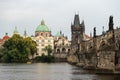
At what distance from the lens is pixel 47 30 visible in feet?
643

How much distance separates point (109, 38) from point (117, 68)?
30.7ft

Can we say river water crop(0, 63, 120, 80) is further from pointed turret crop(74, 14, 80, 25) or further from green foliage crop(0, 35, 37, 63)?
pointed turret crop(74, 14, 80, 25)

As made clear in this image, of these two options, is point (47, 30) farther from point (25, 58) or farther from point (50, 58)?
point (25, 58)

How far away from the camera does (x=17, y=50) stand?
131750mm

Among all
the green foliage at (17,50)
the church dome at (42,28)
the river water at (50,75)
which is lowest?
the river water at (50,75)

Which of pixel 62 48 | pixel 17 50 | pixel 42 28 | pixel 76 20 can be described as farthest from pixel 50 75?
pixel 42 28

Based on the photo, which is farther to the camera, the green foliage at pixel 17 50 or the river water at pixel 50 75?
the green foliage at pixel 17 50

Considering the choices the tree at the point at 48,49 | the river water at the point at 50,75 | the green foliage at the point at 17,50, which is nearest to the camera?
the river water at the point at 50,75

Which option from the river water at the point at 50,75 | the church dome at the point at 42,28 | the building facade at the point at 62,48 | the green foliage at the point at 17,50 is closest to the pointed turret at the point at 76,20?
the building facade at the point at 62,48

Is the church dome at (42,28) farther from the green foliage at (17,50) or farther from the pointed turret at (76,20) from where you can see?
the green foliage at (17,50)

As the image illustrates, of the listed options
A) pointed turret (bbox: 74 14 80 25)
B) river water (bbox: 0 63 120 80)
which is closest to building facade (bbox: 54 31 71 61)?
pointed turret (bbox: 74 14 80 25)

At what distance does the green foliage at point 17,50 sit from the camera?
130 m

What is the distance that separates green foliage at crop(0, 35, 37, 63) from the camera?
129750mm

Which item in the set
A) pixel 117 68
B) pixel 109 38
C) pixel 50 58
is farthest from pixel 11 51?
pixel 117 68
